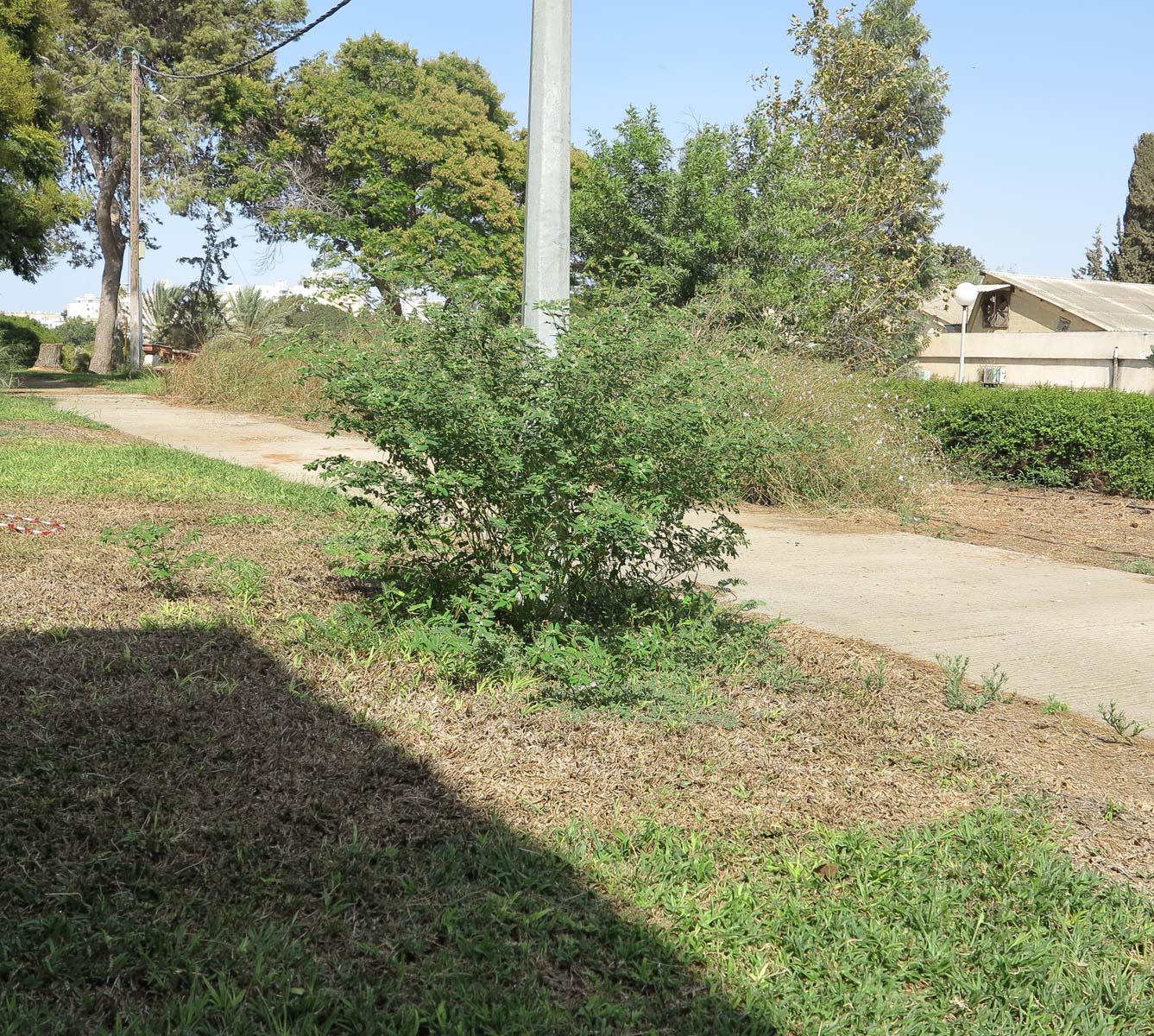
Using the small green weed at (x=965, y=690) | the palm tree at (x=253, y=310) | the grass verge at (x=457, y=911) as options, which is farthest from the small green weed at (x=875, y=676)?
the palm tree at (x=253, y=310)

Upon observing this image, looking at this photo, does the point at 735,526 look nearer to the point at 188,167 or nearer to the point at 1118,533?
the point at 1118,533

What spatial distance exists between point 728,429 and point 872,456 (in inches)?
247

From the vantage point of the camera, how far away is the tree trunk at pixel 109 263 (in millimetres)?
38094

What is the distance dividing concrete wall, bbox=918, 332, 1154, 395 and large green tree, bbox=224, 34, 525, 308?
577 inches

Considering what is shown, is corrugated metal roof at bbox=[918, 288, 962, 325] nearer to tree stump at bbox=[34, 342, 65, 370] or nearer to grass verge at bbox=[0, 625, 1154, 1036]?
tree stump at bbox=[34, 342, 65, 370]

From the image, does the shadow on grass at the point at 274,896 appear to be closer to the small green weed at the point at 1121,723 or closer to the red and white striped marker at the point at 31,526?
the small green weed at the point at 1121,723

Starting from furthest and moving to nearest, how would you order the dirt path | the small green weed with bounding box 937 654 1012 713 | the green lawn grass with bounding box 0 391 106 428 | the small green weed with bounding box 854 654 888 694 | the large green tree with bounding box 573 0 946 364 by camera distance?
the large green tree with bounding box 573 0 946 364
the green lawn grass with bounding box 0 391 106 428
the dirt path
the small green weed with bounding box 854 654 888 694
the small green weed with bounding box 937 654 1012 713

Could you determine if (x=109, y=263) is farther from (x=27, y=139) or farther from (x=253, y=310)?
(x=27, y=139)

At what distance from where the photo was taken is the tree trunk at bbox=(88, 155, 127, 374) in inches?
1500

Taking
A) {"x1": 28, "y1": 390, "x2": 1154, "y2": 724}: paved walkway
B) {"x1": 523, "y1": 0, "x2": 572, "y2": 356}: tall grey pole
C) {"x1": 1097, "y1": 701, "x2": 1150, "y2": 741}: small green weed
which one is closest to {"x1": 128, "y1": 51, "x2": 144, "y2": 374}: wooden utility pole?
{"x1": 28, "y1": 390, "x2": 1154, "y2": 724}: paved walkway

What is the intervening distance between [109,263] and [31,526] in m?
35.2

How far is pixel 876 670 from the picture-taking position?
5172 mm

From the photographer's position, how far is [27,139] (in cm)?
2458

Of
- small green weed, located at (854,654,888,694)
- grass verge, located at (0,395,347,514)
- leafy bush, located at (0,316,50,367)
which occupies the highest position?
leafy bush, located at (0,316,50,367)
